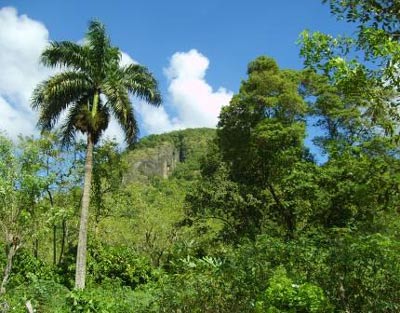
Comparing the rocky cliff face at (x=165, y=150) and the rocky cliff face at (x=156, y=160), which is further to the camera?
the rocky cliff face at (x=165, y=150)

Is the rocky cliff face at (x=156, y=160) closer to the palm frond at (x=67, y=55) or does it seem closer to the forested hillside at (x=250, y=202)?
the forested hillside at (x=250, y=202)

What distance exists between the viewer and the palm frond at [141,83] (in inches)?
790

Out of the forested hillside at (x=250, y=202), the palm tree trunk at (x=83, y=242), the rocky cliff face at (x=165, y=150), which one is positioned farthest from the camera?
the rocky cliff face at (x=165, y=150)

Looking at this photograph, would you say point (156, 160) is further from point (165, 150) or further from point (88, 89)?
point (88, 89)

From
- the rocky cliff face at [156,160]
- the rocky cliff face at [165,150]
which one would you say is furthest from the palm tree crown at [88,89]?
the rocky cliff face at [156,160]

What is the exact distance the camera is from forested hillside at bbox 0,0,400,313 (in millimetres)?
7367

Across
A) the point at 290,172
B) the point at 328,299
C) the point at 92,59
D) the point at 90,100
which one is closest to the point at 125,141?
the point at 90,100

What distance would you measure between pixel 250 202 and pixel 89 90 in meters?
8.17

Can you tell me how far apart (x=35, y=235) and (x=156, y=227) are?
588 inches

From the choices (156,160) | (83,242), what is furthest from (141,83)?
(156,160)

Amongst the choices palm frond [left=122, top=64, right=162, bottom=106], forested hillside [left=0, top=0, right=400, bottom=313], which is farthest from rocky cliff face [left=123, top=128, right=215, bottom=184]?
palm frond [left=122, top=64, right=162, bottom=106]

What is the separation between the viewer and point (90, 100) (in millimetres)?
19797

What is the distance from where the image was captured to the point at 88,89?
64.6ft

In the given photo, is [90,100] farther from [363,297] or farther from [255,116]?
[363,297]
